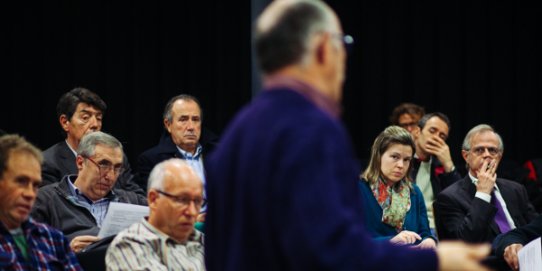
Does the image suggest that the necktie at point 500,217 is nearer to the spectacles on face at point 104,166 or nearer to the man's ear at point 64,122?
the spectacles on face at point 104,166

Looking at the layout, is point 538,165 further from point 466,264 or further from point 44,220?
point 466,264

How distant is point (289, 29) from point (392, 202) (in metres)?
2.76

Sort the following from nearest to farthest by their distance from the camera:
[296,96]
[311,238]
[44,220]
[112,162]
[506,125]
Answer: [311,238]
[296,96]
[44,220]
[112,162]
[506,125]

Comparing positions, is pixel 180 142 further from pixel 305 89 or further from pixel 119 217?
pixel 305 89

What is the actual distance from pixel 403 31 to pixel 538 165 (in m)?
1.36

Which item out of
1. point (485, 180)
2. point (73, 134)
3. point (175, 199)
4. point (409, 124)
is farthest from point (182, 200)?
point (409, 124)

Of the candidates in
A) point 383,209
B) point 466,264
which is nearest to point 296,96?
point 466,264

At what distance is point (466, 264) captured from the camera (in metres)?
1.39

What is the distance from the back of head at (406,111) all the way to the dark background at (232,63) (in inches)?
17.1

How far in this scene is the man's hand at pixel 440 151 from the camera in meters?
5.12

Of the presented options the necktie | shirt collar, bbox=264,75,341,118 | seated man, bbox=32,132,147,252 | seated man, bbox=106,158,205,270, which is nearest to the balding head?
seated man, bbox=106,158,205,270

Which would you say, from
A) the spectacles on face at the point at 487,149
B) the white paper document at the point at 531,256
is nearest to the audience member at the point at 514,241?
the white paper document at the point at 531,256

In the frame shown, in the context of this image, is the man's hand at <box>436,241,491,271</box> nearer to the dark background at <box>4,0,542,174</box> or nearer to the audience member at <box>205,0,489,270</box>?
the audience member at <box>205,0,489,270</box>

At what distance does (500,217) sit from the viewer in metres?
4.64
